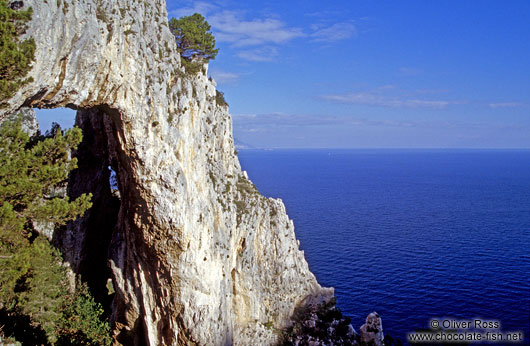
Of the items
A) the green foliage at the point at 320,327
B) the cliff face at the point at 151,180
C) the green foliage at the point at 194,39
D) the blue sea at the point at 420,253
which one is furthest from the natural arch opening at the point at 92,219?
the blue sea at the point at 420,253

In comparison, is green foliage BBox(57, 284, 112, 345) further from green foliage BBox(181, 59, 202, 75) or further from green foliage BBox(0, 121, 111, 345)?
green foliage BBox(181, 59, 202, 75)

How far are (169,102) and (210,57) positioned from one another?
9.90 meters

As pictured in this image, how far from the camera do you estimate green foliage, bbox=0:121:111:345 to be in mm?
14375

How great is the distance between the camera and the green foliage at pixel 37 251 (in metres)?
14.4

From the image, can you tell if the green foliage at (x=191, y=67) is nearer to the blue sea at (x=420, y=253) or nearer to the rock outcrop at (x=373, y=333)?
the rock outcrop at (x=373, y=333)

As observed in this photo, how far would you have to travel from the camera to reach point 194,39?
28.7 metres

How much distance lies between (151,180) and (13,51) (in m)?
9.95

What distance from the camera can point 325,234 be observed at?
7094 centimetres

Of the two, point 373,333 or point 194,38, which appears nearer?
point 194,38

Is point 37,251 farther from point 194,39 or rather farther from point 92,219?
point 194,39

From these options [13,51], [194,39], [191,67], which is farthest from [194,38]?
[13,51]

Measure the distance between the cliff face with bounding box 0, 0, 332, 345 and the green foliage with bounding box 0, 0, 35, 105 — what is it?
395 millimetres

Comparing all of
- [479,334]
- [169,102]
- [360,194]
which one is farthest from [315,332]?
[360,194]

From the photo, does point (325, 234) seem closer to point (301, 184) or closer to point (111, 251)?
point (111, 251)
